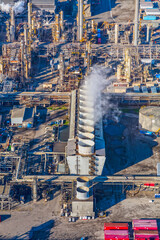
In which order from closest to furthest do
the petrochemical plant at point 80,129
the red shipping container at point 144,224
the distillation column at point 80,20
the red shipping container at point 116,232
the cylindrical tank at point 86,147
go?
1. the red shipping container at point 116,232
2. the red shipping container at point 144,224
3. the petrochemical plant at point 80,129
4. the cylindrical tank at point 86,147
5. the distillation column at point 80,20

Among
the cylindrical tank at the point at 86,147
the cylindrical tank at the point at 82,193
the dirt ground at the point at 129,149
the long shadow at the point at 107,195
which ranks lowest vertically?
the long shadow at the point at 107,195

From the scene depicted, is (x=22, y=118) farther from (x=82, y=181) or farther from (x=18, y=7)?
(x=18, y=7)

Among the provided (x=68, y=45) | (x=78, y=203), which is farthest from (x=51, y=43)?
(x=78, y=203)

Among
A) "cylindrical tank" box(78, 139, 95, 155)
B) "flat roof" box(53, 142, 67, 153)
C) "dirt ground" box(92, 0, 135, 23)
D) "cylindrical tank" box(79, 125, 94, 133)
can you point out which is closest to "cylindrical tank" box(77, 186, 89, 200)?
"cylindrical tank" box(78, 139, 95, 155)

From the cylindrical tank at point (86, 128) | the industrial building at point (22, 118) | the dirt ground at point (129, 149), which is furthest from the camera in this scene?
the industrial building at point (22, 118)

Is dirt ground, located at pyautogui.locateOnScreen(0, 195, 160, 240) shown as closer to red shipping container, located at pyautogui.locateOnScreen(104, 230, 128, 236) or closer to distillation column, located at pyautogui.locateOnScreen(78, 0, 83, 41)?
red shipping container, located at pyautogui.locateOnScreen(104, 230, 128, 236)

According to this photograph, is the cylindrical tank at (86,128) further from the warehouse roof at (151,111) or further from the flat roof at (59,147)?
the warehouse roof at (151,111)

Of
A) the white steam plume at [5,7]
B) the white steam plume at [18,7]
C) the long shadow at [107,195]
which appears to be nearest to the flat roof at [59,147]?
the long shadow at [107,195]
